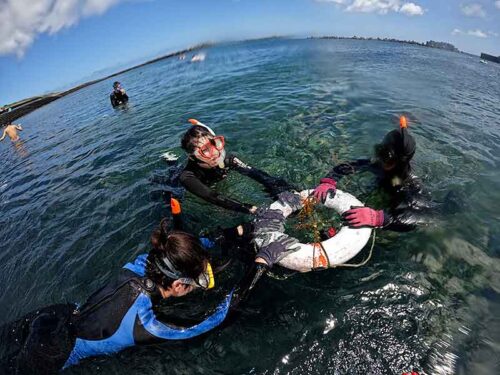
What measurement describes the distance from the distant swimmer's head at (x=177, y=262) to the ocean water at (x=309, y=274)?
1162mm

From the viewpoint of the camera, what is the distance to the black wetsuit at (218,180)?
16.9ft

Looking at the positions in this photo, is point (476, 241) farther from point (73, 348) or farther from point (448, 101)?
point (448, 101)

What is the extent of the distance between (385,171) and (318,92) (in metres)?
10.3

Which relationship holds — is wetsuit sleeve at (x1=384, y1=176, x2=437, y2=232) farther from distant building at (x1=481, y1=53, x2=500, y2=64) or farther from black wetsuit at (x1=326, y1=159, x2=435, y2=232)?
distant building at (x1=481, y1=53, x2=500, y2=64)

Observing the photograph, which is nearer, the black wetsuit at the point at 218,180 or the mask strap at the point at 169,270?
the mask strap at the point at 169,270

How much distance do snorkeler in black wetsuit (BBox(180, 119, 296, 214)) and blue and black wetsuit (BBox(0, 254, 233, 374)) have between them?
2.04m

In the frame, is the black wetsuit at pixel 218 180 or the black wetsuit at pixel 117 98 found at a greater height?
the black wetsuit at pixel 218 180

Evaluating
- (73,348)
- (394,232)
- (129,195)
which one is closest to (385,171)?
(394,232)

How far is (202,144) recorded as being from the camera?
5.25 m

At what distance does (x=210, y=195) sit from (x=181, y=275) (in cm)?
239

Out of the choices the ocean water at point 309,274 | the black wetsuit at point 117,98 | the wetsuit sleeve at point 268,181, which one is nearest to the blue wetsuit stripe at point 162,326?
the ocean water at point 309,274

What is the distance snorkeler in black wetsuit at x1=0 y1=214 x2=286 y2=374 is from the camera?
291 centimetres

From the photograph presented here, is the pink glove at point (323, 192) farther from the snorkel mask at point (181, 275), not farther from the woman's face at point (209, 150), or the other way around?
the snorkel mask at point (181, 275)

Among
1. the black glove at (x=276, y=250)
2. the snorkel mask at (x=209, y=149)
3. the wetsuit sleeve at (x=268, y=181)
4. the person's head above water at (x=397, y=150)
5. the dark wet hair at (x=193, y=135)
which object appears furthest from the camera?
the wetsuit sleeve at (x=268, y=181)
